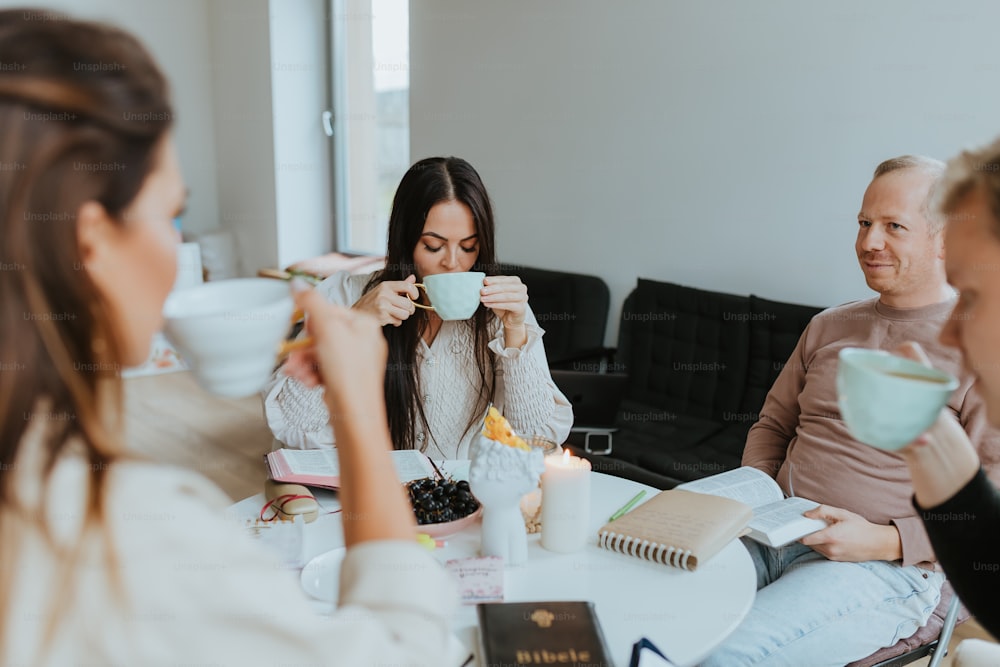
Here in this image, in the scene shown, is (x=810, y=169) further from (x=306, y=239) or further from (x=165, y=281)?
(x=306, y=239)

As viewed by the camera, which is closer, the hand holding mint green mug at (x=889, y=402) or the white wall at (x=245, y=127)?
the hand holding mint green mug at (x=889, y=402)

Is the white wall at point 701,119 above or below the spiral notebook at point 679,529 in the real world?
above

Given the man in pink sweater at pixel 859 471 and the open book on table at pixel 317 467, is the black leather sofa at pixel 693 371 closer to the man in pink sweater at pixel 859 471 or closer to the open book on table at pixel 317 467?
the man in pink sweater at pixel 859 471

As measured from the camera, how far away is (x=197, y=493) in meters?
0.68

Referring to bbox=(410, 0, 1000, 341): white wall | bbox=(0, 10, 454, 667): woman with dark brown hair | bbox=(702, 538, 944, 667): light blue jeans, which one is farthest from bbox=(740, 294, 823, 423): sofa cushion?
bbox=(0, 10, 454, 667): woman with dark brown hair

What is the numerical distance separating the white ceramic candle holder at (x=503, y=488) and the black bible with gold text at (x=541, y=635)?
19cm

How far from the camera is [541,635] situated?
101cm

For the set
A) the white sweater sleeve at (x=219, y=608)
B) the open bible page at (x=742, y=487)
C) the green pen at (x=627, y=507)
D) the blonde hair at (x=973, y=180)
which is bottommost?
the open bible page at (x=742, y=487)

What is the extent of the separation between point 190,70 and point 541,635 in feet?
17.9

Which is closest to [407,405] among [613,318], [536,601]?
[536,601]

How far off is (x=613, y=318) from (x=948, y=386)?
2.57m

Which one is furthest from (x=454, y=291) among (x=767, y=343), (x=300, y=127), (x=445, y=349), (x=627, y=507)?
(x=300, y=127)

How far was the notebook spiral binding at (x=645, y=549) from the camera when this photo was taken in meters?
1.26

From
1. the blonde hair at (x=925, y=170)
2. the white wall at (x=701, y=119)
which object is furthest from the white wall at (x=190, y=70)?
the blonde hair at (x=925, y=170)
